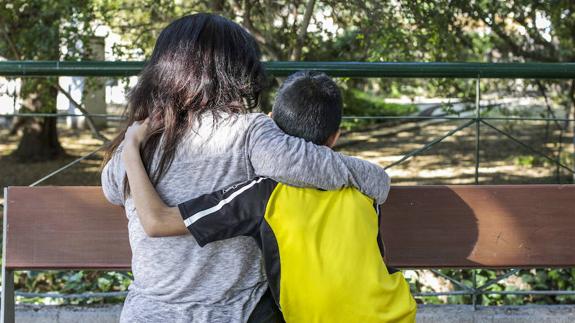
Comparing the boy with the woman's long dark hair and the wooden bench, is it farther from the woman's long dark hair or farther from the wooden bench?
the wooden bench

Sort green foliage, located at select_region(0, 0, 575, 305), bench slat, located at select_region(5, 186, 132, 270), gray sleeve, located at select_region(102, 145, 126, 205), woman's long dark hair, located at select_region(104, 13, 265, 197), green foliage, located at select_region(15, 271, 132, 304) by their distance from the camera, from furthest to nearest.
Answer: green foliage, located at select_region(0, 0, 575, 305), green foliage, located at select_region(15, 271, 132, 304), bench slat, located at select_region(5, 186, 132, 270), gray sleeve, located at select_region(102, 145, 126, 205), woman's long dark hair, located at select_region(104, 13, 265, 197)

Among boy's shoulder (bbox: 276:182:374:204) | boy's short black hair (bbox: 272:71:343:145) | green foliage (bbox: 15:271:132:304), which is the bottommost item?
green foliage (bbox: 15:271:132:304)

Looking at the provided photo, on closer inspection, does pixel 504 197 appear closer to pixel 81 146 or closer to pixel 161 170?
→ pixel 161 170

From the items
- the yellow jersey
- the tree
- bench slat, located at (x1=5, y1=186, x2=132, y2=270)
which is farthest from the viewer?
the tree

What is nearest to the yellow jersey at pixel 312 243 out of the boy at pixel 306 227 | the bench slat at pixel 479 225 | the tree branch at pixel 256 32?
the boy at pixel 306 227

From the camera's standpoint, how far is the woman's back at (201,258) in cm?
227

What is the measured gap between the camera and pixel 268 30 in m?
7.27

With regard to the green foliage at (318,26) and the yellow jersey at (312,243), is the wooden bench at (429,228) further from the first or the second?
the green foliage at (318,26)

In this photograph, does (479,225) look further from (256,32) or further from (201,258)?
(256,32)

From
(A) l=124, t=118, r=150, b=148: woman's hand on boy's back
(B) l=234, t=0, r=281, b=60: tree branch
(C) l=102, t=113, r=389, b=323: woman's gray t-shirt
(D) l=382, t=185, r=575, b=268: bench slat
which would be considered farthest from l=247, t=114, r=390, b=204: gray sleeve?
(B) l=234, t=0, r=281, b=60: tree branch

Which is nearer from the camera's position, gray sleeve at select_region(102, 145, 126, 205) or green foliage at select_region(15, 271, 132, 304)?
gray sleeve at select_region(102, 145, 126, 205)

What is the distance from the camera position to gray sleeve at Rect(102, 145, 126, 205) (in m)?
2.38

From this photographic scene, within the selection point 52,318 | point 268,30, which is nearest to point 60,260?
point 52,318

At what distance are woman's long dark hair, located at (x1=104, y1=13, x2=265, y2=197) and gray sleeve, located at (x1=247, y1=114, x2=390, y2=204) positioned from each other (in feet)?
0.40
